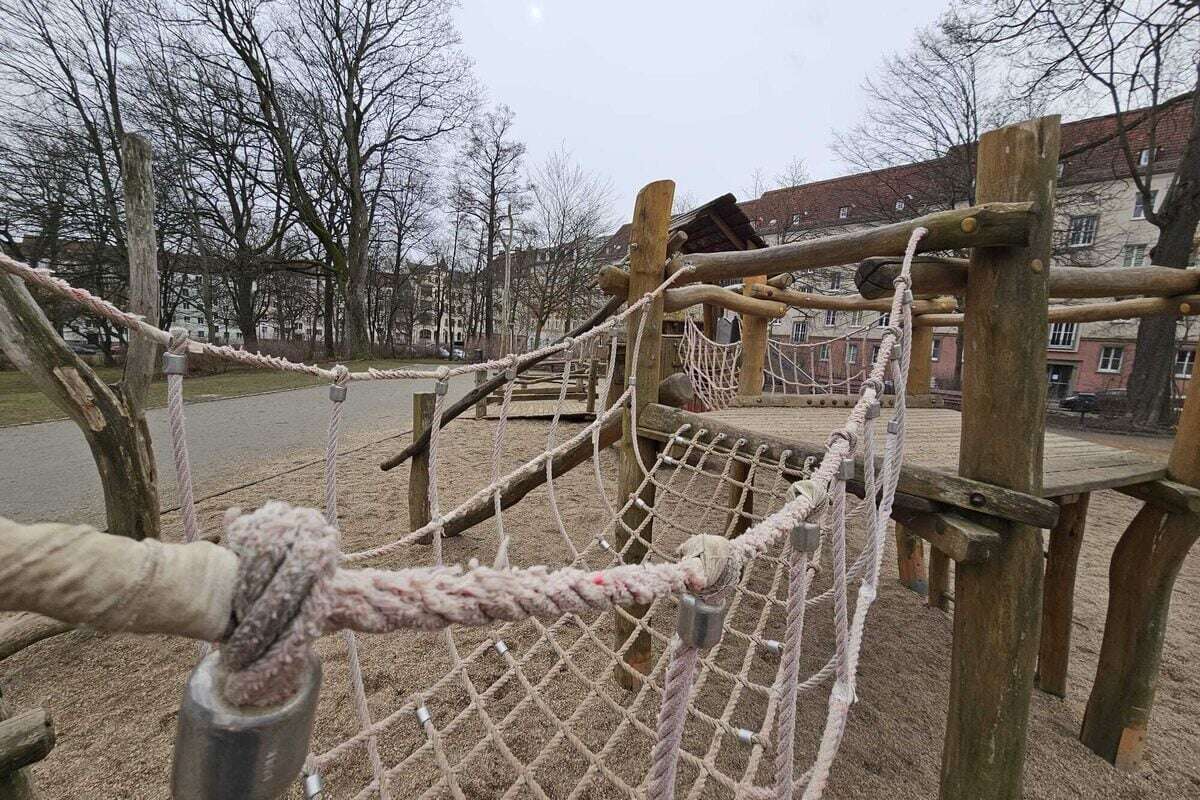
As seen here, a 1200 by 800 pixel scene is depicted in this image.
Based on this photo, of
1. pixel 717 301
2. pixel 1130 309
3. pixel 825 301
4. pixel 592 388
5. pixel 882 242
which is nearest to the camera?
pixel 882 242

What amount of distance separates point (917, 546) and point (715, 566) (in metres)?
3.32

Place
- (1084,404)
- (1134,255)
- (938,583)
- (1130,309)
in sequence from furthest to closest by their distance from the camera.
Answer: (1134,255) → (1084,404) → (938,583) → (1130,309)

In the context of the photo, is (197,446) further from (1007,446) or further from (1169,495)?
(1169,495)

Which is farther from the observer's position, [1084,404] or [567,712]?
[1084,404]

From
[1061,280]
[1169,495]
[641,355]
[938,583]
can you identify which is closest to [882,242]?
[1061,280]

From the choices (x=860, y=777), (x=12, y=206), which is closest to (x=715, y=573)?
(x=860, y=777)

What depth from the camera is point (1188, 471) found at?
1752 mm

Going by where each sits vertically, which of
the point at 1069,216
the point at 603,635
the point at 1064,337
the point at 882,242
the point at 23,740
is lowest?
the point at 603,635

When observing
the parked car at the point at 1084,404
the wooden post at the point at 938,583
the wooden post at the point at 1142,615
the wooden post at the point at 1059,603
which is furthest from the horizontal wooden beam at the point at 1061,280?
the parked car at the point at 1084,404

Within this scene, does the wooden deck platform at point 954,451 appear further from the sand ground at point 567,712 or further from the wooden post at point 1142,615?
the sand ground at point 567,712

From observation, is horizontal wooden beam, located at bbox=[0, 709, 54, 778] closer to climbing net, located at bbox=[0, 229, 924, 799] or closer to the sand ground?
climbing net, located at bbox=[0, 229, 924, 799]

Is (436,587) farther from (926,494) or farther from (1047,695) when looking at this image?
(1047,695)

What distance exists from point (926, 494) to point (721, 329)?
9817 millimetres

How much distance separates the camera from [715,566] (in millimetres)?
505
